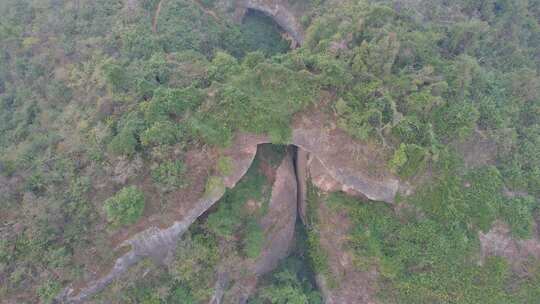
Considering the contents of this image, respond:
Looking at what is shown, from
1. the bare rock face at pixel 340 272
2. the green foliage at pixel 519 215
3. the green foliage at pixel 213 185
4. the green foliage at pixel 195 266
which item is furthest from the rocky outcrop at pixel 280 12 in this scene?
the green foliage at pixel 519 215

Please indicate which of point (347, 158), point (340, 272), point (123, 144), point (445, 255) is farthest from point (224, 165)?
point (445, 255)

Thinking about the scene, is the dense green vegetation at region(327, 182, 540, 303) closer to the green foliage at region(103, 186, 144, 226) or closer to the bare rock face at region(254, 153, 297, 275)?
the bare rock face at region(254, 153, 297, 275)

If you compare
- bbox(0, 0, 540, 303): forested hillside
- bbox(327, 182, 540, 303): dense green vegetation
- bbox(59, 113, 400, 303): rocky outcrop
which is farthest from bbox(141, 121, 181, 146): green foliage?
bbox(327, 182, 540, 303): dense green vegetation

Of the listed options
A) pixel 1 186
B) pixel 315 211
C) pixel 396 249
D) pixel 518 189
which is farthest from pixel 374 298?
pixel 1 186

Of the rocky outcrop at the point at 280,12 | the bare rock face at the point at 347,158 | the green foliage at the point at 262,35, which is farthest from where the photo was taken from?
the green foliage at the point at 262,35

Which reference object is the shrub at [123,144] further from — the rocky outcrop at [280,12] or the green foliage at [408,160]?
the rocky outcrop at [280,12]

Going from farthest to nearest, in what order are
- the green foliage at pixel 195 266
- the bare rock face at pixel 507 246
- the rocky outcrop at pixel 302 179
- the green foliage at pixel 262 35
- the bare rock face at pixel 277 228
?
the green foliage at pixel 262 35 → the rocky outcrop at pixel 302 179 → the bare rock face at pixel 277 228 → the bare rock face at pixel 507 246 → the green foliage at pixel 195 266

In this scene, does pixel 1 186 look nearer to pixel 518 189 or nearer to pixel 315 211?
pixel 315 211
